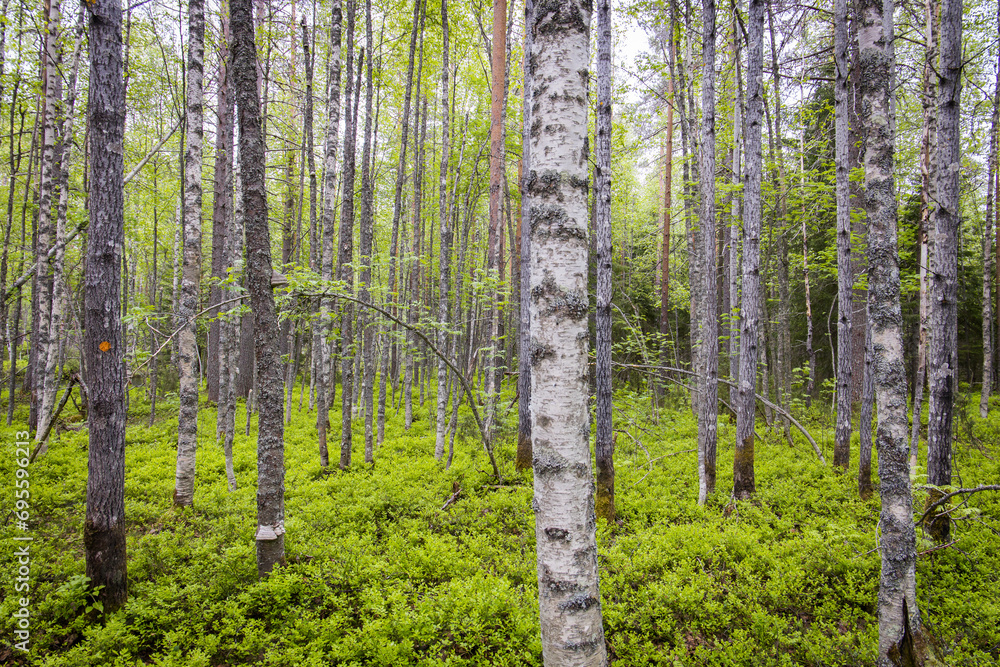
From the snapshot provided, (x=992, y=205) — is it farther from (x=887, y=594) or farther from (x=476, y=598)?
(x=476, y=598)

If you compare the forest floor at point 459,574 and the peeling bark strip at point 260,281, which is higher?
the peeling bark strip at point 260,281

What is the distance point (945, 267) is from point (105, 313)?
9.11m

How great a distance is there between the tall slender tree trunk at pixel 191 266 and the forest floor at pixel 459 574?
632mm

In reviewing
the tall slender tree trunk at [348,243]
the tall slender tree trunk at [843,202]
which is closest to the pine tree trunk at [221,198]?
the tall slender tree trunk at [348,243]

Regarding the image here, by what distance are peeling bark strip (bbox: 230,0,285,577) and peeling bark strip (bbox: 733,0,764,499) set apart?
21.2ft

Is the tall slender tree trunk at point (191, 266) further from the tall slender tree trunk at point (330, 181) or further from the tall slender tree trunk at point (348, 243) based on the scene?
the tall slender tree trunk at point (348, 243)

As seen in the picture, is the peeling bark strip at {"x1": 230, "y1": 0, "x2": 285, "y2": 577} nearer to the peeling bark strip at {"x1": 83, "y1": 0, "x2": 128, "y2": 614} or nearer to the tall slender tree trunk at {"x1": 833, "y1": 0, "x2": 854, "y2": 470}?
the peeling bark strip at {"x1": 83, "y1": 0, "x2": 128, "y2": 614}

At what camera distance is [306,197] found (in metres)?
18.5

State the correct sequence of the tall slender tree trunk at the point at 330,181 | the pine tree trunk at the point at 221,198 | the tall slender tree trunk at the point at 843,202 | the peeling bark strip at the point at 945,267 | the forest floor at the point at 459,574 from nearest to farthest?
the forest floor at the point at 459,574 < the peeling bark strip at the point at 945,267 < the tall slender tree trunk at the point at 843,202 < the tall slender tree trunk at the point at 330,181 < the pine tree trunk at the point at 221,198

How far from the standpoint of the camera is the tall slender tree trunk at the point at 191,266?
20.5 feet

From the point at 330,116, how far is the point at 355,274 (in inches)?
127

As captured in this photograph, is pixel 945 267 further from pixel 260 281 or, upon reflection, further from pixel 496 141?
pixel 260 281

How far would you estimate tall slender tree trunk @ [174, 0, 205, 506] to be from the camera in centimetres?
623

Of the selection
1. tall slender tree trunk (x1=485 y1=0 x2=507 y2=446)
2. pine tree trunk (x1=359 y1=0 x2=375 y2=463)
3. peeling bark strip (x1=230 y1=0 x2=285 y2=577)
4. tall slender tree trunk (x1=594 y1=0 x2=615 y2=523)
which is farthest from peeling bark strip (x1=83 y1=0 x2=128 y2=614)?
tall slender tree trunk (x1=485 y1=0 x2=507 y2=446)
